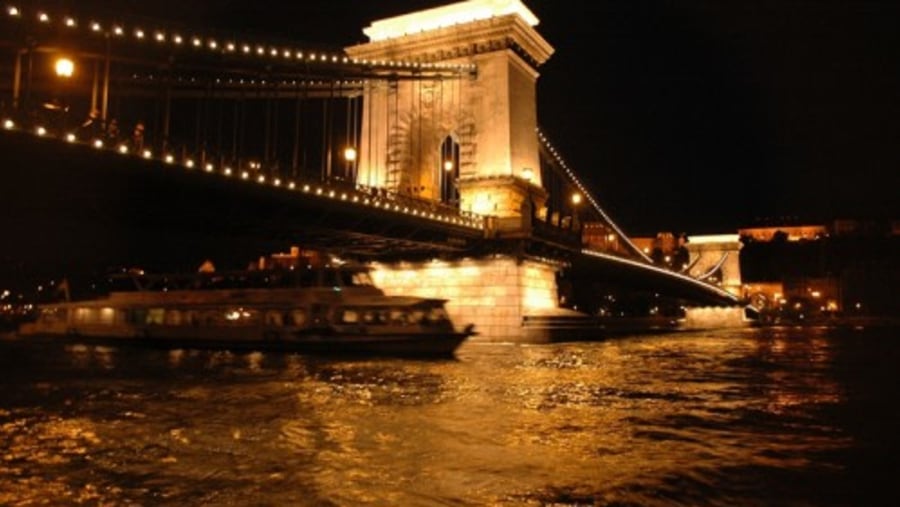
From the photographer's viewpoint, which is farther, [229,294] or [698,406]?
[229,294]

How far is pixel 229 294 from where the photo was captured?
33750 millimetres

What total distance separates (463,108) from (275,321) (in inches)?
752

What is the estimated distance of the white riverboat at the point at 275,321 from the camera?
26.5 meters

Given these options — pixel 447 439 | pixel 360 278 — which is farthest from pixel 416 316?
pixel 447 439

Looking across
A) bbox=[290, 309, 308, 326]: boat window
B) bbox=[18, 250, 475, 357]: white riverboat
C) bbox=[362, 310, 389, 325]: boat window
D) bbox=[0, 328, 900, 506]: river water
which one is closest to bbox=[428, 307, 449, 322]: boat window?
bbox=[18, 250, 475, 357]: white riverboat

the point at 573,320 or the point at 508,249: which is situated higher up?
the point at 508,249

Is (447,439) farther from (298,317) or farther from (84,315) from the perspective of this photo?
(84,315)

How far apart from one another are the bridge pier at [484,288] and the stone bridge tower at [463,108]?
11.8ft

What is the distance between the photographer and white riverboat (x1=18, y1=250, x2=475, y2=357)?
26.5 m

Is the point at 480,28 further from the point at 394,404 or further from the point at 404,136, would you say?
the point at 394,404

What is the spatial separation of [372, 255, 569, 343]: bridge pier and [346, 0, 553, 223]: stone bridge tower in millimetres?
3597

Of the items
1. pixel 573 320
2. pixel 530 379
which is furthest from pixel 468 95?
pixel 530 379

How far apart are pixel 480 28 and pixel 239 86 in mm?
17987

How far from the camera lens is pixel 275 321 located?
30.8 metres
